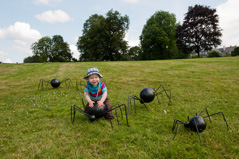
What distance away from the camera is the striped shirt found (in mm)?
4820

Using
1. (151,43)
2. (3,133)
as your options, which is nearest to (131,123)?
(3,133)

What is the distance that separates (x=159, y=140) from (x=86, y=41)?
162 ft

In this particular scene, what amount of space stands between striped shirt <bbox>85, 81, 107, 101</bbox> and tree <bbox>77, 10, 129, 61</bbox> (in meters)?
41.8

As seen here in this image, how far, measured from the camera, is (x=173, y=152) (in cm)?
319

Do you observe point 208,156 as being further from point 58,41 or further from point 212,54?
point 58,41

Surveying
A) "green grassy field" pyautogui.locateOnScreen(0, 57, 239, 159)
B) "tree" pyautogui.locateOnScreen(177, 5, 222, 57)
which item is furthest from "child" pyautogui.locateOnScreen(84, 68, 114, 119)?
"tree" pyautogui.locateOnScreen(177, 5, 222, 57)

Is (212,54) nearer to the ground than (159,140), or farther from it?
farther from it

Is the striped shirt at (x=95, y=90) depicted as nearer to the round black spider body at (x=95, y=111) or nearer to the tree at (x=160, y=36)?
the round black spider body at (x=95, y=111)

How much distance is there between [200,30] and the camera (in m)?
46.3

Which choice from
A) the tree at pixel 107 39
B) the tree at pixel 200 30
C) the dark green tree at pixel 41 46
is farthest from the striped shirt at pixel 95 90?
the dark green tree at pixel 41 46

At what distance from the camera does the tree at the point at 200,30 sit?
44.4 m

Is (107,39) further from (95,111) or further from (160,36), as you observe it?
(95,111)

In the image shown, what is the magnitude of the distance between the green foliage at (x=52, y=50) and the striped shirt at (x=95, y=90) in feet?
201

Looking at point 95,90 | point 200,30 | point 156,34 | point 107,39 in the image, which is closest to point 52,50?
point 107,39
